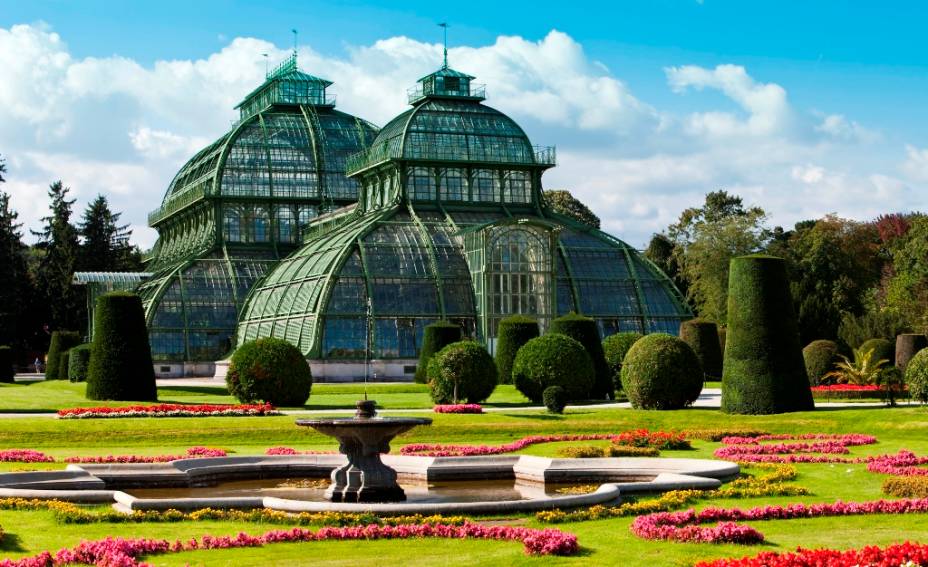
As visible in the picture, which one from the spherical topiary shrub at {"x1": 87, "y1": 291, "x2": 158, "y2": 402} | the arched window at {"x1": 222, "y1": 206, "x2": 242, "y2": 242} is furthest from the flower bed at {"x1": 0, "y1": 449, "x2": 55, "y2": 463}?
the arched window at {"x1": 222, "y1": 206, "x2": 242, "y2": 242}

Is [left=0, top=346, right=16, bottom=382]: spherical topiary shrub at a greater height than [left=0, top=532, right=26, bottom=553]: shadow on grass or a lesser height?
greater

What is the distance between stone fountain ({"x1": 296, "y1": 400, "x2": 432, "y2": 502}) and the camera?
79.2ft

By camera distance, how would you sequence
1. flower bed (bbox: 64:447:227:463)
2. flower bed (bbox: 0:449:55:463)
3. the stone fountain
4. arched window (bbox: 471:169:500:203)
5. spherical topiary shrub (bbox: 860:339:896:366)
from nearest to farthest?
the stone fountain, flower bed (bbox: 64:447:227:463), flower bed (bbox: 0:449:55:463), spherical topiary shrub (bbox: 860:339:896:366), arched window (bbox: 471:169:500:203)

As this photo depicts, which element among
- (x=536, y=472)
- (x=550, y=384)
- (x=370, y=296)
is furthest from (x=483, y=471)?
(x=370, y=296)

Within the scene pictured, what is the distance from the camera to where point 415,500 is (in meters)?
24.3

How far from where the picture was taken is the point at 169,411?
139ft

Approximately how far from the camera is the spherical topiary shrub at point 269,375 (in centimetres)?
4672

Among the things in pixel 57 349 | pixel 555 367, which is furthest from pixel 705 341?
pixel 57 349

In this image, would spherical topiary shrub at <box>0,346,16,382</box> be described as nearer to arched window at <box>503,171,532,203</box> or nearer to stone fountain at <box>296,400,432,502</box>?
arched window at <box>503,171,532,203</box>

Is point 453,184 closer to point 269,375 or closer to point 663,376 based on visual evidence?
point 269,375

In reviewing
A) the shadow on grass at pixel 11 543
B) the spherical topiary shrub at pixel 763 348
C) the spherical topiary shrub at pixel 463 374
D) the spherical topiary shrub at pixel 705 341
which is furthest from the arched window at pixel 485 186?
the shadow on grass at pixel 11 543

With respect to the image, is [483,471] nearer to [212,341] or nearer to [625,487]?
[625,487]

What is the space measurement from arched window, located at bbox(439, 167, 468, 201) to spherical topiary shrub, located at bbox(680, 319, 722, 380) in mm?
20990

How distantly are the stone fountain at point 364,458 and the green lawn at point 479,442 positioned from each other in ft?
12.9
